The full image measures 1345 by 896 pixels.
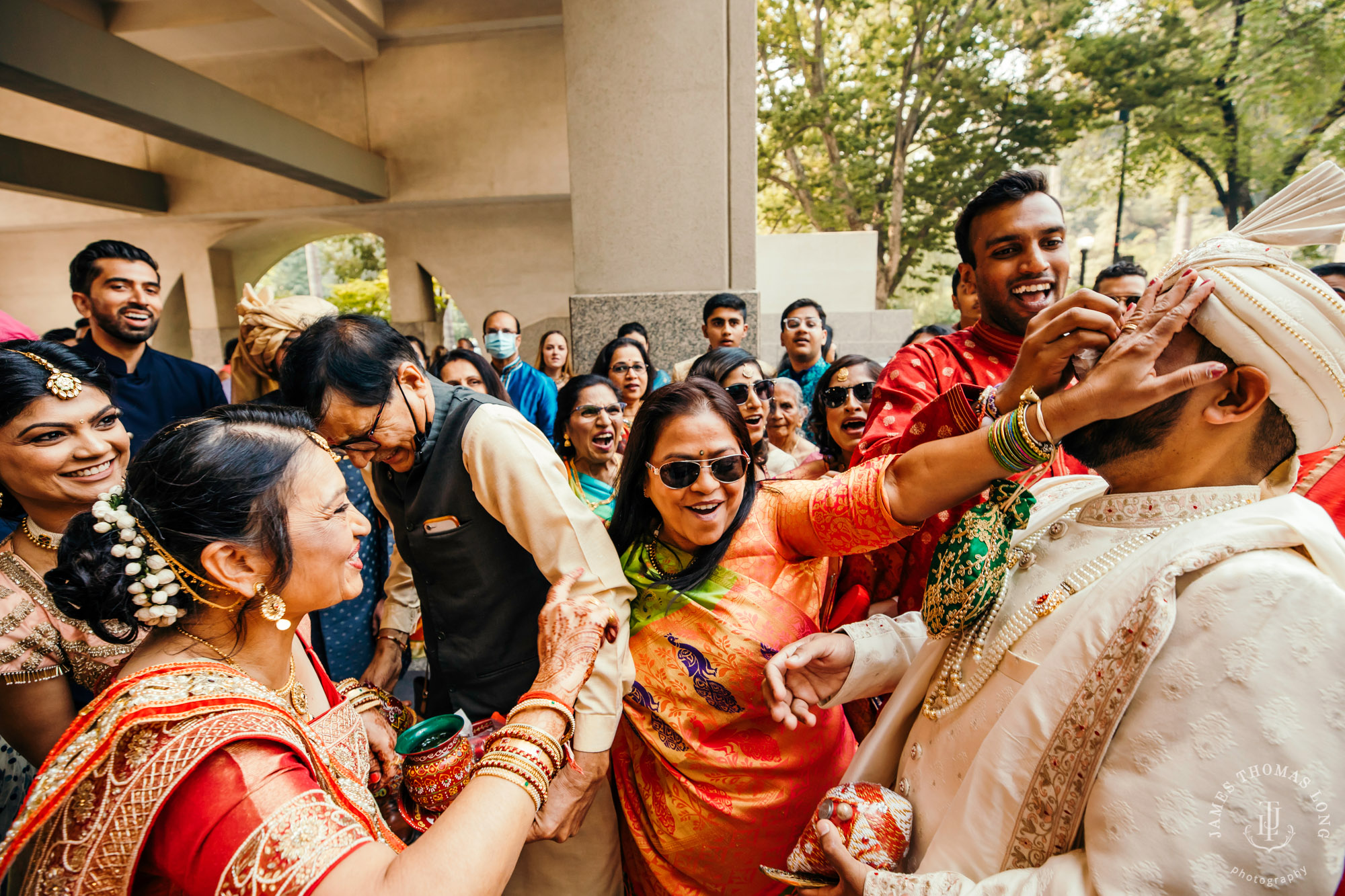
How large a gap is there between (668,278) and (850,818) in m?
4.73

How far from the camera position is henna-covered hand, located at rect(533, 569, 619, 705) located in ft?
4.81

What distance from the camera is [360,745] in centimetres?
157

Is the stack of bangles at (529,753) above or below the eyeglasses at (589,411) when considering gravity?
below

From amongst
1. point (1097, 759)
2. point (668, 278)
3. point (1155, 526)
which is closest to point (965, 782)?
point (1097, 759)

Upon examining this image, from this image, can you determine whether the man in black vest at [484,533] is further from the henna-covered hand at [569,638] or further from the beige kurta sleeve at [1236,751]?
the beige kurta sleeve at [1236,751]

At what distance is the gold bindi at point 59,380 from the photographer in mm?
1893

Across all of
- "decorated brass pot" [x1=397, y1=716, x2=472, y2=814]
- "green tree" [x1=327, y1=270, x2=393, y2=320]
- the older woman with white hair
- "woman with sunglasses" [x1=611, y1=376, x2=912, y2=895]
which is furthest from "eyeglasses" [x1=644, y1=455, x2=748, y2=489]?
"green tree" [x1=327, y1=270, x2=393, y2=320]

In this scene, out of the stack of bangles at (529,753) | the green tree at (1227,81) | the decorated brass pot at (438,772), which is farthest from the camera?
the green tree at (1227,81)

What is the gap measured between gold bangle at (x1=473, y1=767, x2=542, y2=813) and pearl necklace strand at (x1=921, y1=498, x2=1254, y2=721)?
2.67ft

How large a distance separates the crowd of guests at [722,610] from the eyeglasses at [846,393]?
3.39 ft

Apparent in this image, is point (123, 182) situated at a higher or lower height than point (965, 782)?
higher

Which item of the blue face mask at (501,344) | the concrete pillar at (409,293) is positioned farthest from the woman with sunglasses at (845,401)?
the concrete pillar at (409,293)

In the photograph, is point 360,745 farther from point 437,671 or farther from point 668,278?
point 668,278

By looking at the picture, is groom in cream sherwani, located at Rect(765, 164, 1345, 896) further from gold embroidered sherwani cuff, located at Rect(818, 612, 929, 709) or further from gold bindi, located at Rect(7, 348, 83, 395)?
gold bindi, located at Rect(7, 348, 83, 395)
